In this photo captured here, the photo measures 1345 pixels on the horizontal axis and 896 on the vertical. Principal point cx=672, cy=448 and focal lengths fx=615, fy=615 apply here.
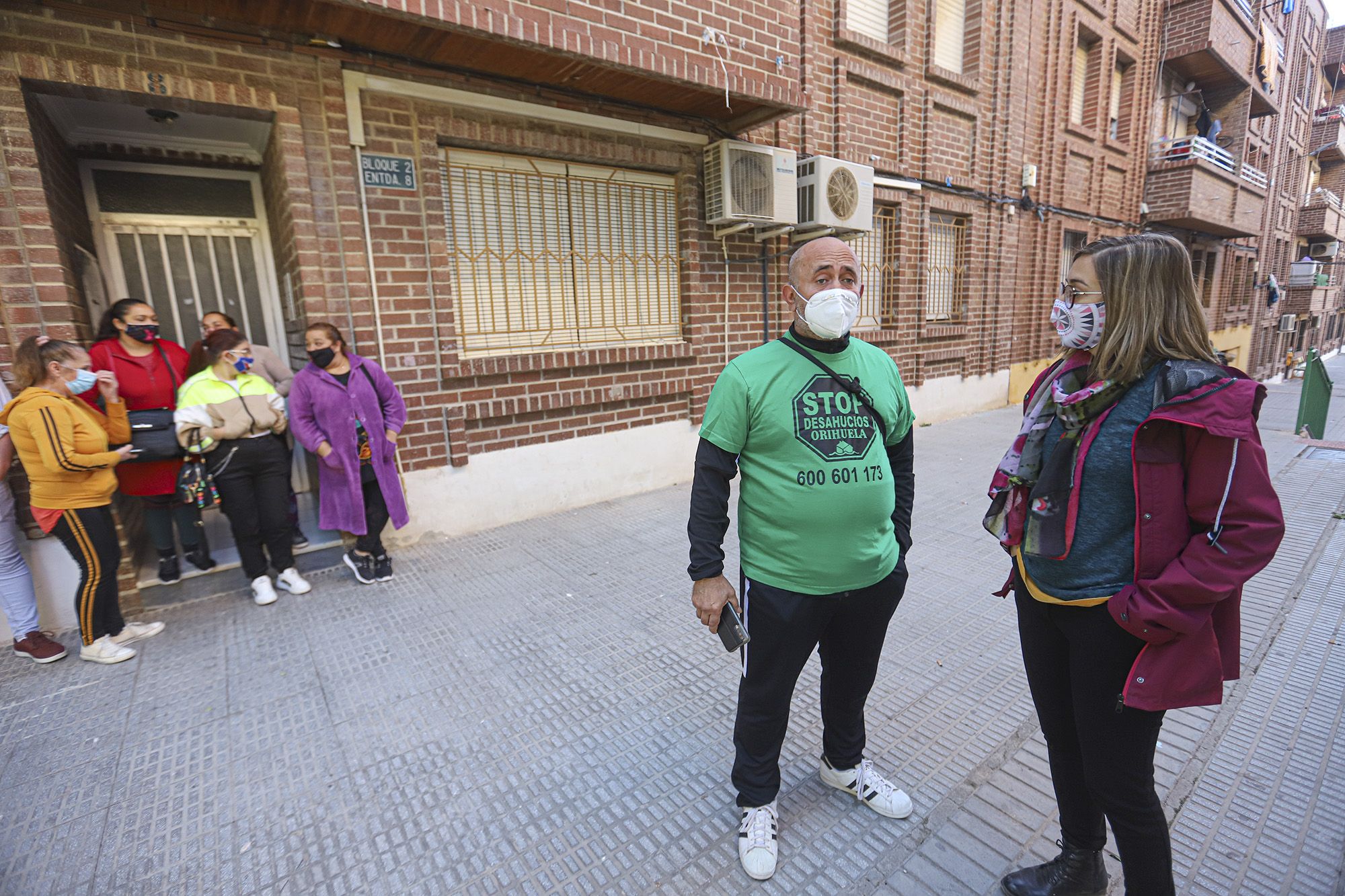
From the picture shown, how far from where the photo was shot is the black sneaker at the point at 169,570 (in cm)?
402

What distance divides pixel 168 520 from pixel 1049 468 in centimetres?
→ 496

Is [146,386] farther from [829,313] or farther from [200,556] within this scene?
[829,313]

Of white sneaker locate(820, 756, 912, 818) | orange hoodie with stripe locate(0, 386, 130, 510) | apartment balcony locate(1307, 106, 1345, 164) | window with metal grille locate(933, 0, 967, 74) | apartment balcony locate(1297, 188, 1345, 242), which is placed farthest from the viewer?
apartment balcony locate(1307, 106, 1345, 164)

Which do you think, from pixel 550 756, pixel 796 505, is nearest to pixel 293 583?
pixel 550 756

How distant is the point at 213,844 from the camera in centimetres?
206

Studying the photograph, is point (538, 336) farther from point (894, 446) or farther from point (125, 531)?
point (894, 446)

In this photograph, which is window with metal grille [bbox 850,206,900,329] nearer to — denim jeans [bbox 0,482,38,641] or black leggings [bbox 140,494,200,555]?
A: black leggings [bbox 140,494,200,555]

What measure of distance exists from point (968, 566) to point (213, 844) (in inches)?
163

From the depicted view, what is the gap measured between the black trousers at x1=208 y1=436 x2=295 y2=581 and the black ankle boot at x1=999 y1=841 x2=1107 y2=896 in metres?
4.22

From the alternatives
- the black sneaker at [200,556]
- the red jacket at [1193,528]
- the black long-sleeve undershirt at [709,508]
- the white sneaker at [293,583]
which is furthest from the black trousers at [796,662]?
the black sneaker at [200,556]

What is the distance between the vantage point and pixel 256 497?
3.91 meters

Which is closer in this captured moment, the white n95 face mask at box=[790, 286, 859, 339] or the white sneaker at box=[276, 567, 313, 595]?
the white n95 face mask at box=[790, 286, 859, 339]

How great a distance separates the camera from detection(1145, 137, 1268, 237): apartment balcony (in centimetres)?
1220

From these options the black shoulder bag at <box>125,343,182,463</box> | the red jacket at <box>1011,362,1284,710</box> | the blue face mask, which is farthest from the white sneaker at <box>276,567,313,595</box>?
the red jacket at <box>1011,362,1284,710</box>
